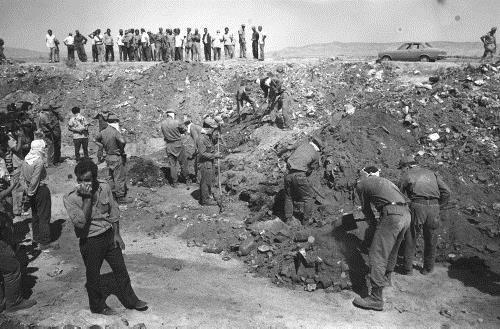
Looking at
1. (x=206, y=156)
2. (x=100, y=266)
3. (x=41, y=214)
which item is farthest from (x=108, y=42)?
(x=100, y=266)

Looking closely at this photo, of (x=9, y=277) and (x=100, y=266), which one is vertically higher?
(x=100, y=266)

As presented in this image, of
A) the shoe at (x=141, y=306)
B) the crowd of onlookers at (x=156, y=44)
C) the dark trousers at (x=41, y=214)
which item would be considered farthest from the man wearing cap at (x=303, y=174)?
the crowd of onlookers at (x=156, y=44)

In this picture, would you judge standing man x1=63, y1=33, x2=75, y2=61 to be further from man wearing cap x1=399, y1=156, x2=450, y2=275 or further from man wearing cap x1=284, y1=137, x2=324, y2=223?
man wearing cap x1=399, y1=156, x2=450, y2=275

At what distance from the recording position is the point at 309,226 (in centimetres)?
726

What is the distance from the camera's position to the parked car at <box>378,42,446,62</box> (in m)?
17.6

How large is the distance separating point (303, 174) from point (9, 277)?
468 cm

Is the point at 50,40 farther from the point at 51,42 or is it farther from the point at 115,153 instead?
the point at 115,153

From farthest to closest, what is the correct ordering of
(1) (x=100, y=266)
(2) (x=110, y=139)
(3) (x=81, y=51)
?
(3) (x=81, y=51), (2) (x=110, y=139), (1) (x=100, y=266)

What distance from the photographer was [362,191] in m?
5.44

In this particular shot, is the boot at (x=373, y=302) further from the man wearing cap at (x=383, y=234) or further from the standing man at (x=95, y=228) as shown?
the standing man at (x=95, y=228)

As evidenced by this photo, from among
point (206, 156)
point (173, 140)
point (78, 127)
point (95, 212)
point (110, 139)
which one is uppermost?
point (78, 127)

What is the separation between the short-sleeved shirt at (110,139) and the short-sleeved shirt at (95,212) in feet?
13.7

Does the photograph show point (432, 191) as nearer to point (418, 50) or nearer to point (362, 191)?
point (362, 191)

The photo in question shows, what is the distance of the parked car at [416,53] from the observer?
1759cm
